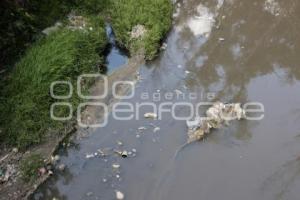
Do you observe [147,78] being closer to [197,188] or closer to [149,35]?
[149,35]

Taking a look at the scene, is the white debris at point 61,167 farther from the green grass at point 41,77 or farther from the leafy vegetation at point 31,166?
the green grass at point 41,77

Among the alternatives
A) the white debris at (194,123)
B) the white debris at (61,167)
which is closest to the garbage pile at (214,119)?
the white debris at (194,123)

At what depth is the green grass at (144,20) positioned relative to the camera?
26.6 feet

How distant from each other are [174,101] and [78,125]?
1542mm

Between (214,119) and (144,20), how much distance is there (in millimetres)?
2669

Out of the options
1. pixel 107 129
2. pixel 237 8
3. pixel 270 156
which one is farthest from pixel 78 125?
pixel 237 8

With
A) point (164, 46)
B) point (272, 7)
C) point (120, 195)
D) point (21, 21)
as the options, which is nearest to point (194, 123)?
point (120, 195)

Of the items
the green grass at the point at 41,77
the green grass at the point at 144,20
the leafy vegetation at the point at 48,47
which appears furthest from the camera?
the green grass at the point at 144,20

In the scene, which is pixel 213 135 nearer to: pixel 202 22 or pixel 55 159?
pixel 55 159

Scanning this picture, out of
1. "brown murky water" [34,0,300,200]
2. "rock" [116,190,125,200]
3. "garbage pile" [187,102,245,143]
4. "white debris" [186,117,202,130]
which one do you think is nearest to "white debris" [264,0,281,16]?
"brown murky water" [34,0,300,200]

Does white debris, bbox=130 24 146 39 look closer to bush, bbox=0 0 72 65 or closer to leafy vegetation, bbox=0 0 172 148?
leafy vegetation, bbox=0 0 172 148

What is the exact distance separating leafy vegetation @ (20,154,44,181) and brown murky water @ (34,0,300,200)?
22 cm

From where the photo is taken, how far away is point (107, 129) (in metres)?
6.81

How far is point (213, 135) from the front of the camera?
6594mm
